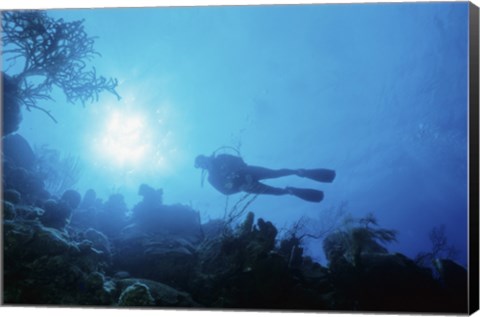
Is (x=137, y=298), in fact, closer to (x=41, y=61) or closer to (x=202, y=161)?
(x=202, y=161)

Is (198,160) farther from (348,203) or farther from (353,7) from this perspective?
(353,7)

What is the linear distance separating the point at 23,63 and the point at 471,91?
202 inches

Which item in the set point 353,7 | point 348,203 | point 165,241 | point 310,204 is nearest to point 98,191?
point 165,241

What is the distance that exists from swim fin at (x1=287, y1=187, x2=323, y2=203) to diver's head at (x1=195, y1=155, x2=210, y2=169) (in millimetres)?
981

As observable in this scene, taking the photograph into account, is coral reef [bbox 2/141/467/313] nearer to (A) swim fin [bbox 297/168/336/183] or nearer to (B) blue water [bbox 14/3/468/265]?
(B) blue water [bbox 14/3/468/265]

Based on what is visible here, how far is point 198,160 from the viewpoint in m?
6.82

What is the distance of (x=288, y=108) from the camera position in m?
6.82

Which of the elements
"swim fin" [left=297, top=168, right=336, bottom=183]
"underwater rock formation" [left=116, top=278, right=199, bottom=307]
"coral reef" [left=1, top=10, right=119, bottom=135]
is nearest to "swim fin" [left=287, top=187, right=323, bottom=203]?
"swim fin" [left=297, top=168, right=336, bottom=183]

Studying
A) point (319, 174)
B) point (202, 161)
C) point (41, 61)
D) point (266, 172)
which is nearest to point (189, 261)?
point (202, 161)

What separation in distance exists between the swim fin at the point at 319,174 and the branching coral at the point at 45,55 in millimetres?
2526

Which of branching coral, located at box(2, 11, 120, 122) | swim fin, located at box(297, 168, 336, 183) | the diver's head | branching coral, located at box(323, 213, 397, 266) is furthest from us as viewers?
branching coral, located at box(2, 11, 120, 122)

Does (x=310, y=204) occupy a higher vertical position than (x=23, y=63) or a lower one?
lower

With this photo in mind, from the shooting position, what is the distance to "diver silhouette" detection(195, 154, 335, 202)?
6715 millimetres

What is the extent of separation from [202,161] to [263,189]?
0.78 meters
